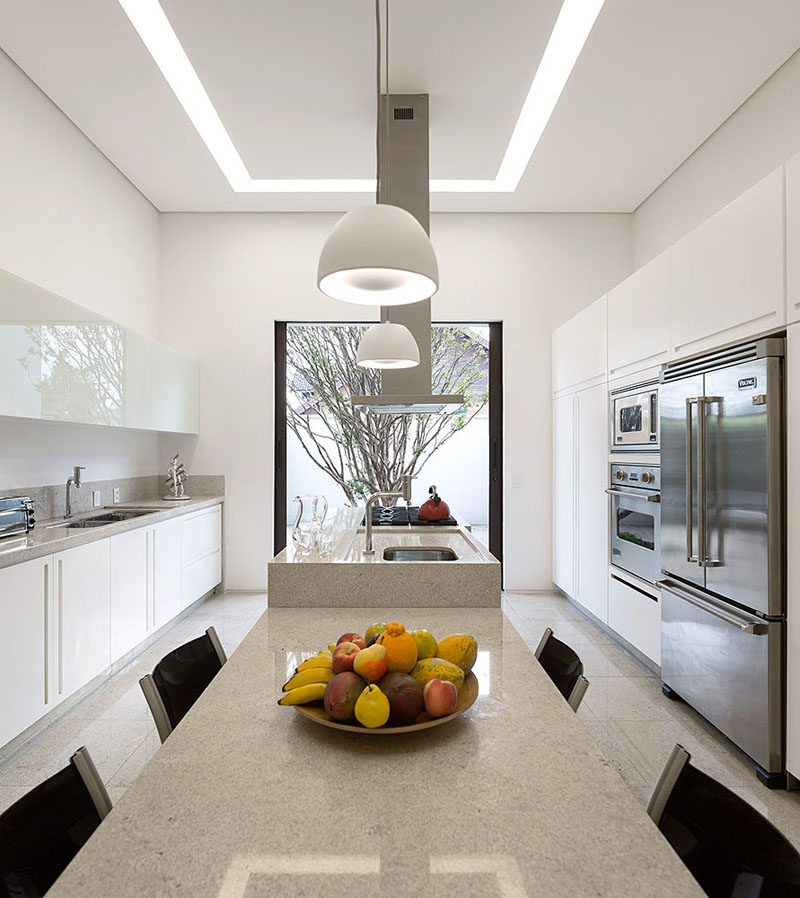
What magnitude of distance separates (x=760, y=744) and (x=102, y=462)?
158 inches

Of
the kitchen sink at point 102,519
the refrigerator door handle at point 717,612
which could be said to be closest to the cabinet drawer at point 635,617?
the refrigerator door handle at point 717,612

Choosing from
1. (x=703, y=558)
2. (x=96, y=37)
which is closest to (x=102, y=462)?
(x=96, y=37)

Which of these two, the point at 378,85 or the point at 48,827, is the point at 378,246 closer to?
the point at 378,85

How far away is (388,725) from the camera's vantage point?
3.59 feet

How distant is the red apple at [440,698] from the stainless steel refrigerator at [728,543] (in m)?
1.70

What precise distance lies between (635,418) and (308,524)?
2010 millimetres

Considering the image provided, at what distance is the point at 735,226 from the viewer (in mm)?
2521

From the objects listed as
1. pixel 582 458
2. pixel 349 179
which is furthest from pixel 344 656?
pixel 349 179

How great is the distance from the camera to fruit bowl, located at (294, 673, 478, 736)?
1.06 metres

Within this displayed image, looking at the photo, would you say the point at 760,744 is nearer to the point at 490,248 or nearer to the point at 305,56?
the point at 305,56

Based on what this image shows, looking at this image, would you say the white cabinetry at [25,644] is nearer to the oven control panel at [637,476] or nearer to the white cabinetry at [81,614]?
the white cabinetry at [81,614]

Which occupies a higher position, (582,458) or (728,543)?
(582,458)

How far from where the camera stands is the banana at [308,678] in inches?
46.2

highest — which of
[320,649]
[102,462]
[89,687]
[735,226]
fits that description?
[735,226]
